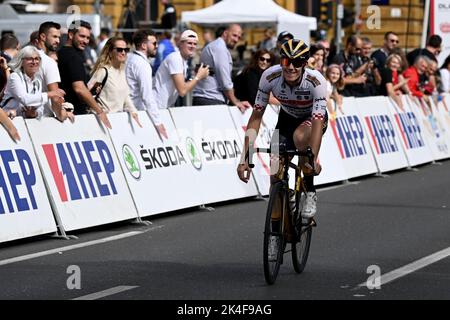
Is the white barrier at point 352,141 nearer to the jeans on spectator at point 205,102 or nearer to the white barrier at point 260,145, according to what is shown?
the white barrier at point 260,145

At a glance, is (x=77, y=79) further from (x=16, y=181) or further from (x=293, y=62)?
(x=293, y=62)

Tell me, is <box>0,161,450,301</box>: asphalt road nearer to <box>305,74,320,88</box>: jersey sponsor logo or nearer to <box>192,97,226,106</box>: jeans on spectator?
<box>305,74,320,88</box>: jersey sponsor logo

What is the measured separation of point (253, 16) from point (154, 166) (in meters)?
18.2

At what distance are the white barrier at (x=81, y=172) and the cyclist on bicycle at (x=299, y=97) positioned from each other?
312 centimetres

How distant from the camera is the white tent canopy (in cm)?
3231

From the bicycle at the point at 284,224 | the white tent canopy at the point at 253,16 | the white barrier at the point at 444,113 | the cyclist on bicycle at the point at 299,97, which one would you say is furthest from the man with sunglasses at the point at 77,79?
the white tent canopy at the point at 253,16

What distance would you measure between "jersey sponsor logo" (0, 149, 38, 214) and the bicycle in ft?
10.1

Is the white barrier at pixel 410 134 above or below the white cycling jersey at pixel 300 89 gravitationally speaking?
below

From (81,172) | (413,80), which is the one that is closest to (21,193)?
(81,172)

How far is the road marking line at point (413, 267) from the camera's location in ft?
33.7

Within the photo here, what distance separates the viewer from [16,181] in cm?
1253

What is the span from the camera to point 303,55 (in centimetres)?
1020

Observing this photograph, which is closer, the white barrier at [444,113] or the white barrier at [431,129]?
the white barrier at [431,129]
